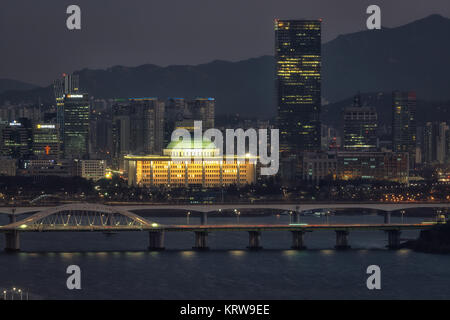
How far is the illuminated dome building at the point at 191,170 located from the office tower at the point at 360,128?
49.1m

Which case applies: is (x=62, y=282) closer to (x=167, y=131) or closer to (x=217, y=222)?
(x=217, y=222)

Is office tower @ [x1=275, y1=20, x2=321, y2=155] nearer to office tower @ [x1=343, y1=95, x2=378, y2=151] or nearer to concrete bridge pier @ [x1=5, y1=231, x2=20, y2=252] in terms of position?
office tower @ [x1=343, y1=95, x2=378, y2=151]

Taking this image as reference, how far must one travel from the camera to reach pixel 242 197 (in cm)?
12188

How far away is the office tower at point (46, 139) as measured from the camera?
187 m

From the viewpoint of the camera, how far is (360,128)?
19112cm

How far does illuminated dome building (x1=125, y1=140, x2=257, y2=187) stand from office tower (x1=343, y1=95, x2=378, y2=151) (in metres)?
49.1

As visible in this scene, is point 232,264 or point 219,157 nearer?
point 232,264

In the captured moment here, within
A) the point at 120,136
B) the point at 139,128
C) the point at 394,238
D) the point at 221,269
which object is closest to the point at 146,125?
the point at 139,128

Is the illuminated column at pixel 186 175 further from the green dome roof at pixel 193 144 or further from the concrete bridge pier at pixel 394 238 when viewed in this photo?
the concrete bridge pier at pixel 394 238

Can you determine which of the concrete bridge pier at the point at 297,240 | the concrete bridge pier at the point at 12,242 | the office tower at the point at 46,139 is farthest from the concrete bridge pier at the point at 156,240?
the office tower at the point at 46,139

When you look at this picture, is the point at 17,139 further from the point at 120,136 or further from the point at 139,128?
the point at 139,128

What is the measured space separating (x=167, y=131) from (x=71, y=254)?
12909 centimetres

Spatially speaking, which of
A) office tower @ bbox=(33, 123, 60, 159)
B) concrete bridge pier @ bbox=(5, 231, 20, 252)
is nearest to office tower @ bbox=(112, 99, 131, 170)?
office tower @ bbox=(33, 123, 60, 159)
